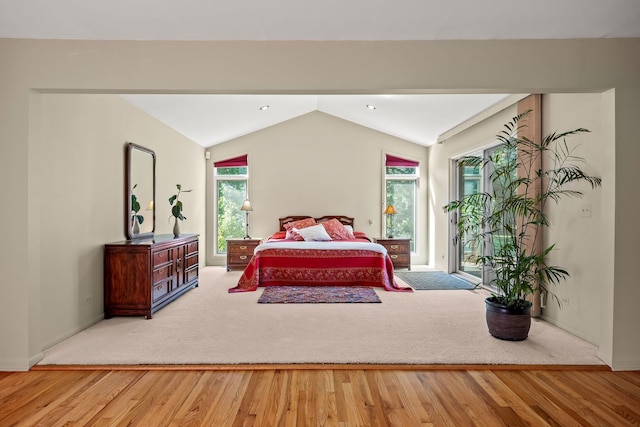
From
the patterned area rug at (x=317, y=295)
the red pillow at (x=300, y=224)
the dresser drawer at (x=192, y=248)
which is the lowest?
the patterned area rug at (x=317, y=295)

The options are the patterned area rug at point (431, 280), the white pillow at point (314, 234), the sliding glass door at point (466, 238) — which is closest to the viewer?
the patterned area rug at point (431, 280)

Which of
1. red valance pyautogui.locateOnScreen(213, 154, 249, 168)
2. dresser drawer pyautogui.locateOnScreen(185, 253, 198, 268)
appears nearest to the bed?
dresser drawer pyautogui.locateOnScreen(185, 253, 198, 268)

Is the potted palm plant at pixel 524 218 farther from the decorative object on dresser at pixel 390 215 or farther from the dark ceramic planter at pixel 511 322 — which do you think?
the decorative object on dresser at pixel 390 215

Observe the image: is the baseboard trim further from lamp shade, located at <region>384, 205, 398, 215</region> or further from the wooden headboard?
the wooden headboard

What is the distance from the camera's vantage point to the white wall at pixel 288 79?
9.05 ft

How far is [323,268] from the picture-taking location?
5652 millimetres

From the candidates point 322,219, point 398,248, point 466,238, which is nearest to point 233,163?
point 322,219

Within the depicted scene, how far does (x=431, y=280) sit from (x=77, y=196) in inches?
202

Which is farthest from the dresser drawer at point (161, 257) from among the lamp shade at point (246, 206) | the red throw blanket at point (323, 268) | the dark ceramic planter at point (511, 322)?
the dark ceramic planter at point (511, 322)

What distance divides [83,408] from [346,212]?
6080 millimetres

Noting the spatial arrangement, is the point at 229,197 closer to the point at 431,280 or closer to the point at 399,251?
the point at 399,251

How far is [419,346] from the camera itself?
319 cm

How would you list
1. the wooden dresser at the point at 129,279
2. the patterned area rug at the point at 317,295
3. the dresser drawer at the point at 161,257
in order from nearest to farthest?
the wooden dresser at the point at 129,279
the dresser drawer at the point at 161,257
the patterned area rug at the point at 317,295

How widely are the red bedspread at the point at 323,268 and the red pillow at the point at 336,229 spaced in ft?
4.56
